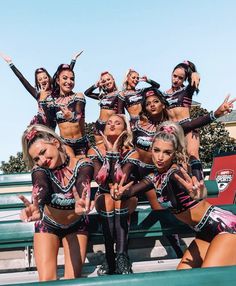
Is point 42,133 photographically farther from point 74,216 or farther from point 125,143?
point 125,143

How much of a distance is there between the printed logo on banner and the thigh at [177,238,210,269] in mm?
5687

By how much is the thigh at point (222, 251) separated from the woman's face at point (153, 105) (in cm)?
185

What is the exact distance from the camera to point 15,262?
4480 millimetres

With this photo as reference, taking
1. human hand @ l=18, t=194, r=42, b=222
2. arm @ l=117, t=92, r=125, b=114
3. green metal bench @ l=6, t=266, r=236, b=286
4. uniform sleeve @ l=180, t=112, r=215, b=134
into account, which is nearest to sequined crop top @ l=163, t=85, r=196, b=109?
arm @ l=117, t=92, r=125, b=114

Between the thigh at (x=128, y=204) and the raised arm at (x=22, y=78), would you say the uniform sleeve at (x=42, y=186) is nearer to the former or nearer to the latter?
the thigh at (x=128, y=204)

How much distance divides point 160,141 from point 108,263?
1.41 m

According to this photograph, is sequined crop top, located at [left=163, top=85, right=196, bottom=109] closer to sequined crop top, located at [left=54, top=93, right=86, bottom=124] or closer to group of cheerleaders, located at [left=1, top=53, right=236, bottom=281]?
group of cheerleaders, located at [left=1, top=53, right=236, bottom=281]

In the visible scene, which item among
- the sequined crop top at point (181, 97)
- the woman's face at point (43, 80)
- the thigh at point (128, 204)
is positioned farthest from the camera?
the woman's face at point (43, 80)

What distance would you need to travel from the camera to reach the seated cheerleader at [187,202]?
3197 millimetres

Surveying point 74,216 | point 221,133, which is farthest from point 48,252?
point 221,133

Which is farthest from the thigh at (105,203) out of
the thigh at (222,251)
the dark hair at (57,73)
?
the dark hair at (57,73)

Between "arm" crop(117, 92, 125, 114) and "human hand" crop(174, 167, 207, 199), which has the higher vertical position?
"arm" crop(117, 92, 125, 114)

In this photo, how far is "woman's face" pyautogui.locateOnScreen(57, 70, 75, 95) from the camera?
5.79 metres

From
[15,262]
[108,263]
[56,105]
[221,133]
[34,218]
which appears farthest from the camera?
[221,133]
